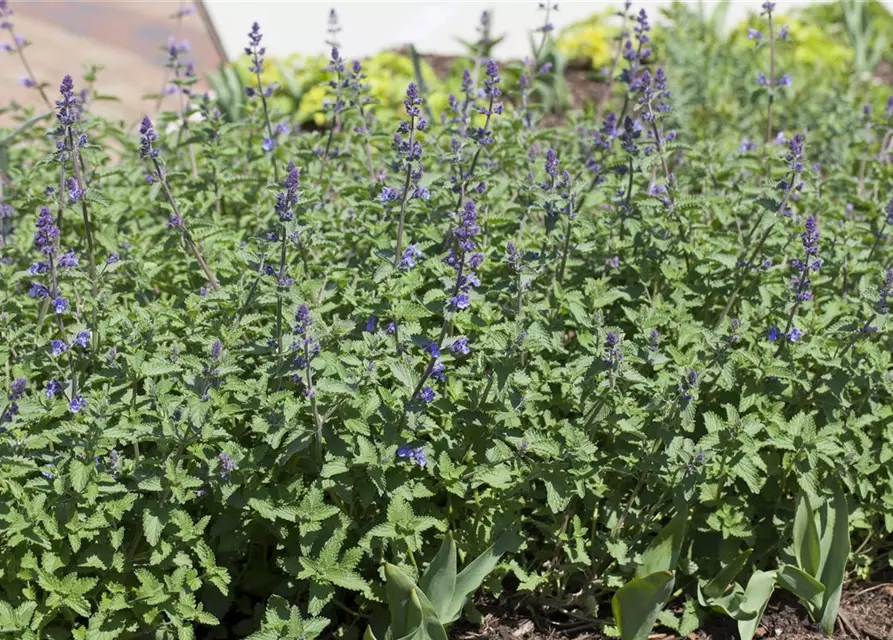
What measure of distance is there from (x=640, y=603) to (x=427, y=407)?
848 mm

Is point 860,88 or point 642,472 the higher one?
point 860,88

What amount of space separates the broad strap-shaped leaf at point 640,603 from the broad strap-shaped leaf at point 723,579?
19 centimetres

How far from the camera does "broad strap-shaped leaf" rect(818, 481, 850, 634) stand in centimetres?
310

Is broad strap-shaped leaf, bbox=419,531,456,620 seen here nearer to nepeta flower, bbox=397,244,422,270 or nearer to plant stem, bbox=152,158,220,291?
nepeta flower, bbox=397,244,422,270

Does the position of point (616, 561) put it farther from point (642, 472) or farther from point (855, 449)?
point (855, 449)

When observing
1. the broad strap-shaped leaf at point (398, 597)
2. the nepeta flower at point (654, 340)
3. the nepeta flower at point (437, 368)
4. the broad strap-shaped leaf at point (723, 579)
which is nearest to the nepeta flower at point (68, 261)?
the nepeta flower at point (437, 368)

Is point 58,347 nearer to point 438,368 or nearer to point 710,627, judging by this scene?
point 438,368

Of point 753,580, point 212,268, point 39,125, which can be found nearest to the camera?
point 753,580

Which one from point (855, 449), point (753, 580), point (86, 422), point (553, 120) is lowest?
point (753, 580)

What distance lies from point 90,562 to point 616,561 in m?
1.60

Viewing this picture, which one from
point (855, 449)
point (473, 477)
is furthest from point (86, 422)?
point (855, 449)

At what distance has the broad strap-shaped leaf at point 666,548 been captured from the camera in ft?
9.85

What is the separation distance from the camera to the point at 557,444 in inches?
112

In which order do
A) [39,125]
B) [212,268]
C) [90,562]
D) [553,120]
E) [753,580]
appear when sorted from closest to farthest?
[90,562], [753,580], [212,268], [39,125], [553,120]
